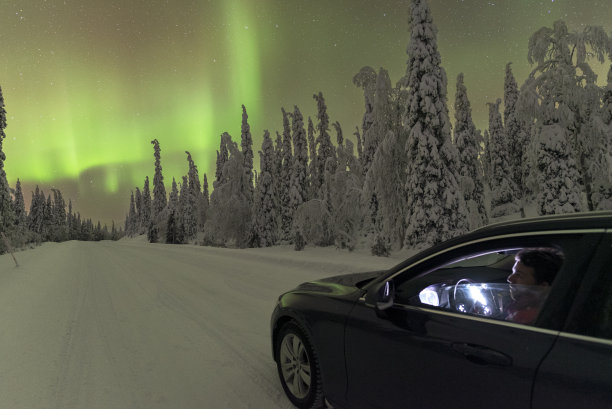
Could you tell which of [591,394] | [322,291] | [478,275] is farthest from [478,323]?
[322,291]

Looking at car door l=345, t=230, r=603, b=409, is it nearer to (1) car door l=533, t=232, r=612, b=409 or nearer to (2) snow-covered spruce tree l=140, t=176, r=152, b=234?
(1) car door l=533, t=232, r=612, b=409

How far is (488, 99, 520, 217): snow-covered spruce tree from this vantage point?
46062mm

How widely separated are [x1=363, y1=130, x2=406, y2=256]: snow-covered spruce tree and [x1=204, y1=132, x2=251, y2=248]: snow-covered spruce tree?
20.8m

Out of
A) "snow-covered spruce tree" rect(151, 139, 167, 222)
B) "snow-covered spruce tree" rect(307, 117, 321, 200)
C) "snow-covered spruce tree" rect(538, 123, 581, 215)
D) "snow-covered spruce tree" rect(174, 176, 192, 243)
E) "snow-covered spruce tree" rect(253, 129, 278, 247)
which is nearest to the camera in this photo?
"snow-covered spruce tree" rect(538, 123, 581, 215)

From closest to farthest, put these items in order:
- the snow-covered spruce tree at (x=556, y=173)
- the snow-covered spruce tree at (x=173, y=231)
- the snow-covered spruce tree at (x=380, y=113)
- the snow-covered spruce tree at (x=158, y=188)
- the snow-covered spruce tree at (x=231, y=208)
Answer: the snow-covered spruce tree at (x=380, y=113), the snow-covered spruce tree at (x=556, y=173), the snow-covered spruce tree at (x=231, y=208), the snow-covered spruce tree at (x=173, y=231), the snow-covered spruce tree at (x=158, y=188)

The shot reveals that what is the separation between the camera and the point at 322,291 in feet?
10.2

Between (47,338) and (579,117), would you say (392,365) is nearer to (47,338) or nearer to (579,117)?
(47,338)

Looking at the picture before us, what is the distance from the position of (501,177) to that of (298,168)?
3011 centimetres

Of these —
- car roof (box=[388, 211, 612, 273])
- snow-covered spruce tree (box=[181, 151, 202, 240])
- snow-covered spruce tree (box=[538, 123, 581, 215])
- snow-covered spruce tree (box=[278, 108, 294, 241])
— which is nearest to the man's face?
car roof (box=[388, 211, 612, 273])

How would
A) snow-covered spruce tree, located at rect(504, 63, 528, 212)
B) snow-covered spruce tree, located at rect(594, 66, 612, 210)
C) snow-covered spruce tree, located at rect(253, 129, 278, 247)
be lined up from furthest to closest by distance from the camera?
snow-covered spruce tree, located at rect(504, 63, 528, 212) → snow-covered spruce tree, located at rect(253, 129, 278, 247) → snow-covered spruce tree, located at rect(594, 66, 612, 210)

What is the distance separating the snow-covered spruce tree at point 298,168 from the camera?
36.5 metres

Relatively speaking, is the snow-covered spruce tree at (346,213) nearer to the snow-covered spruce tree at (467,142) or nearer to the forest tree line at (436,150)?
the forest tree line at (436,150)

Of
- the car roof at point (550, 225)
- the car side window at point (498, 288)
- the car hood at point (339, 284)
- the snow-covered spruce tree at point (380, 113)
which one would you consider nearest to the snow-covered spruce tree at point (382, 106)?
the snow-covered spruce tree at point (380, 113)

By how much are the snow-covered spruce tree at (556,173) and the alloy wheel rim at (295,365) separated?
22.7 meters
